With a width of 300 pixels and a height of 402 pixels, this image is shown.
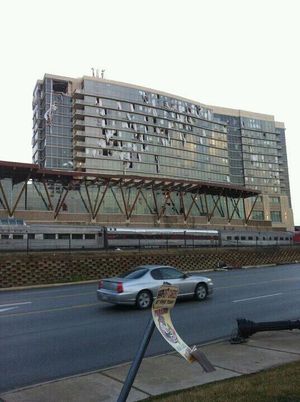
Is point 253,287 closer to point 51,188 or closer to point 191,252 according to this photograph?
point 191,252

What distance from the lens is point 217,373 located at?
642 centimetres

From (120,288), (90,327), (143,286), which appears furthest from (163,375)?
(143,286)

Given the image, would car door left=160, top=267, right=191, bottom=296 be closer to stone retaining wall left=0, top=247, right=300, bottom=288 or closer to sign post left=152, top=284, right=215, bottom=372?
sign post left=152, top=284, right=215, bottom=372

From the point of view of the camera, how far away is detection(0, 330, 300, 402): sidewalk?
5648 mm

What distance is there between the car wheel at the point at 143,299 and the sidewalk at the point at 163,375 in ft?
17.5

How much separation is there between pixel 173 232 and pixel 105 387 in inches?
1914

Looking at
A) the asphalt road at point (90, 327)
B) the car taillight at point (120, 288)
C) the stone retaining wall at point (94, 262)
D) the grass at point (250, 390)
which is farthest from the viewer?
the stone retaining wall at point (94, 262)

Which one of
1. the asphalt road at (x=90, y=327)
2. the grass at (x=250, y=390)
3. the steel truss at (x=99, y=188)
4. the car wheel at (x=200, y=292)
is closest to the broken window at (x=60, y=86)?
the steel truss at (x=99, y=188)

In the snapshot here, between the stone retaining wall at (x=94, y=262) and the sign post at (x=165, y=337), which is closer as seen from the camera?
the sign post at (x=165, y=337)

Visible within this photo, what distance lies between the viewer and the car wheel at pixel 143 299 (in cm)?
1355

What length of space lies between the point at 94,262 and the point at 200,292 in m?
14.6

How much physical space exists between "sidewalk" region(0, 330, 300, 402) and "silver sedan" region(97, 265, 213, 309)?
5.32m

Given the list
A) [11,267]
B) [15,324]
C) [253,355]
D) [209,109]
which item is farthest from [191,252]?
[209,109]

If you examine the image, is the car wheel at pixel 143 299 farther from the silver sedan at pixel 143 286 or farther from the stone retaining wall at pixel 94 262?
the stone retaining wall at pixel 94 262
